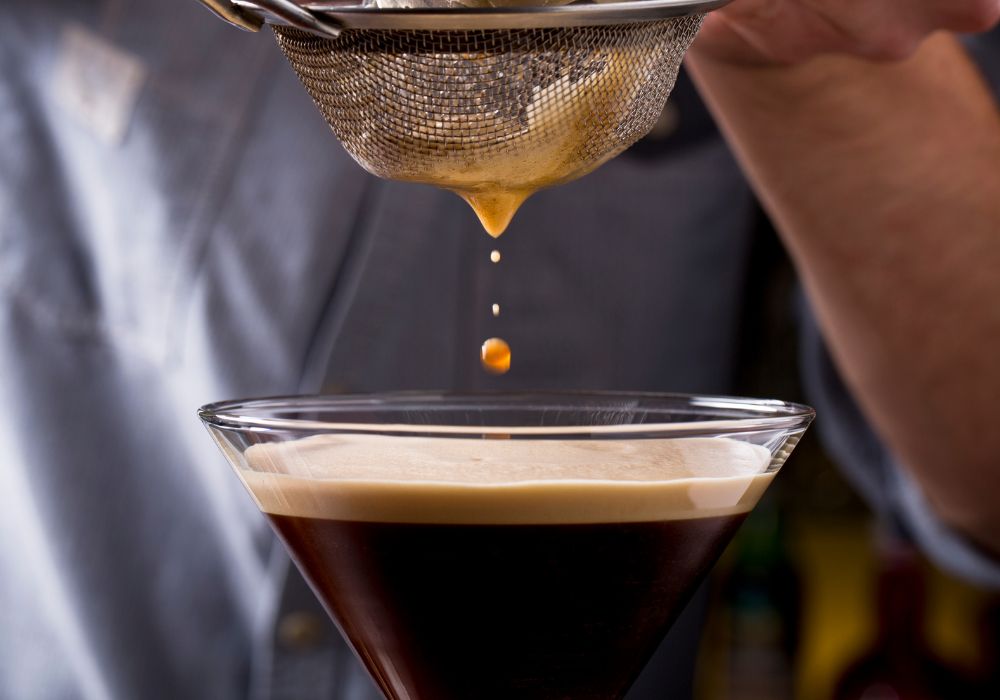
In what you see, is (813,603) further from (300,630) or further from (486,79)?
(486,79)

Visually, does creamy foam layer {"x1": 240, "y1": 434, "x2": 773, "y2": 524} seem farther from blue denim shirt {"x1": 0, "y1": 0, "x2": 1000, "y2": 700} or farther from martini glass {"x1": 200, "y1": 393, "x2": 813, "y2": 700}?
blue denim shirt {"x1": 0, "y1": 0, "x2": 1000, "y2": 700}

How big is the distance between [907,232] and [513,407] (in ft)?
1.57

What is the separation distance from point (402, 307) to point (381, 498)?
2.25 ft

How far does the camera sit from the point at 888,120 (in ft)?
3.41

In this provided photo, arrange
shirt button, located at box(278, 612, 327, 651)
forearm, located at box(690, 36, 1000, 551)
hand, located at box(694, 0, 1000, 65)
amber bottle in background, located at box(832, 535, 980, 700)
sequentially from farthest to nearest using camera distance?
amber bottle in background, located at box(832, 535, 980, 700), shirt button, located at box(278, 612, 327, 651), forearm, located at box(690, 36, 1000, 551), hand, located at box(694, 0, 1000, 65)

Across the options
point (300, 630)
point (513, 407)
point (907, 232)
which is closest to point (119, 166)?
point (300, 630)

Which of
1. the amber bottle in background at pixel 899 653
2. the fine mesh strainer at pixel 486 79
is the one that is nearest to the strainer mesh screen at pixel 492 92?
the fine mesh strainer at pixel 486 79

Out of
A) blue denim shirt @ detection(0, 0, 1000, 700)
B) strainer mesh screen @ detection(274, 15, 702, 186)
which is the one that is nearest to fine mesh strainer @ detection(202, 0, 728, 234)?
strainer mesh screen @ detection(274, 15, 702, 186)

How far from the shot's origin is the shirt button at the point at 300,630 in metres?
1.19

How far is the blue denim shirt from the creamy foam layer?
61cm

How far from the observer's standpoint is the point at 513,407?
0.79 meters

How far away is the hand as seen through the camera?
2.24 ft

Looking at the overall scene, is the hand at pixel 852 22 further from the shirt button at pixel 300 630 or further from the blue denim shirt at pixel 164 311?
the shirt button at pixel 300 630

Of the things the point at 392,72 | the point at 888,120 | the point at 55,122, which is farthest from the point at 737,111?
the point at 55,122
